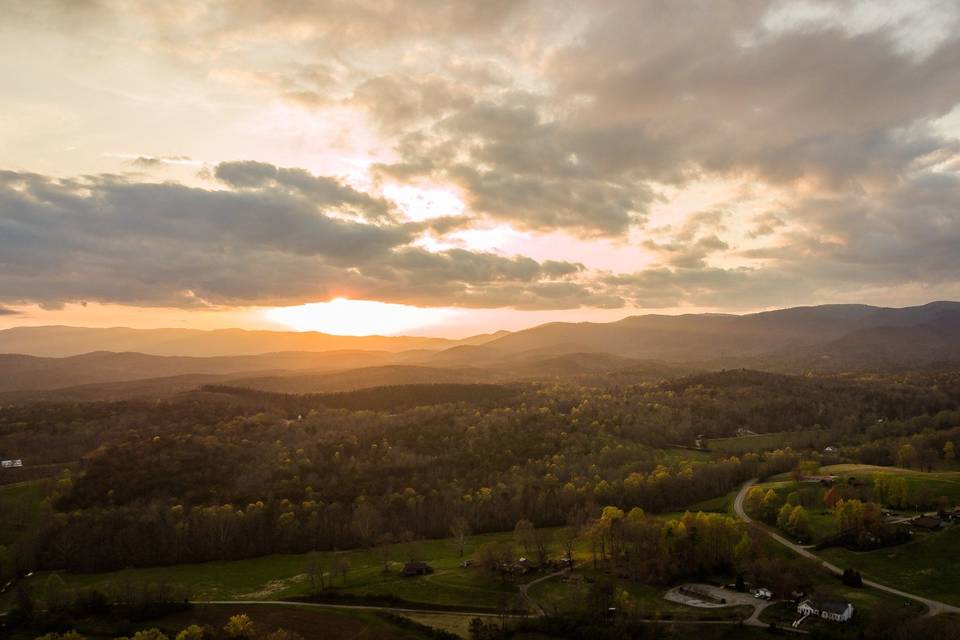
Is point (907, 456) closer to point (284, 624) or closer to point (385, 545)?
point (385, 545)

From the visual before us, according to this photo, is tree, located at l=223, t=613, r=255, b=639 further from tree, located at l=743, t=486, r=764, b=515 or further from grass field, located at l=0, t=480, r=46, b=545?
tree, located at l=743, t=486, r=764, b=515

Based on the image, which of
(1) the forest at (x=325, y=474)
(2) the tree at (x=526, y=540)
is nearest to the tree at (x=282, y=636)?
(2) the tree at (x=526, y=540)

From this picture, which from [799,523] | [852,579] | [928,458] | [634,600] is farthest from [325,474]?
[928,458]

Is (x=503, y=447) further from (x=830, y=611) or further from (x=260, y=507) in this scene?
(x=830, y=611)

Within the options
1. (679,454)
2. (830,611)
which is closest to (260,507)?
(830,611)

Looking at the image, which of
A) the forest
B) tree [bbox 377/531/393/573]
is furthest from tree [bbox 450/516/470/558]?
tree [bbox 377/531/393/573]

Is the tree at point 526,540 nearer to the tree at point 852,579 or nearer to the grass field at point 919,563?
the grass field at point 919,563
